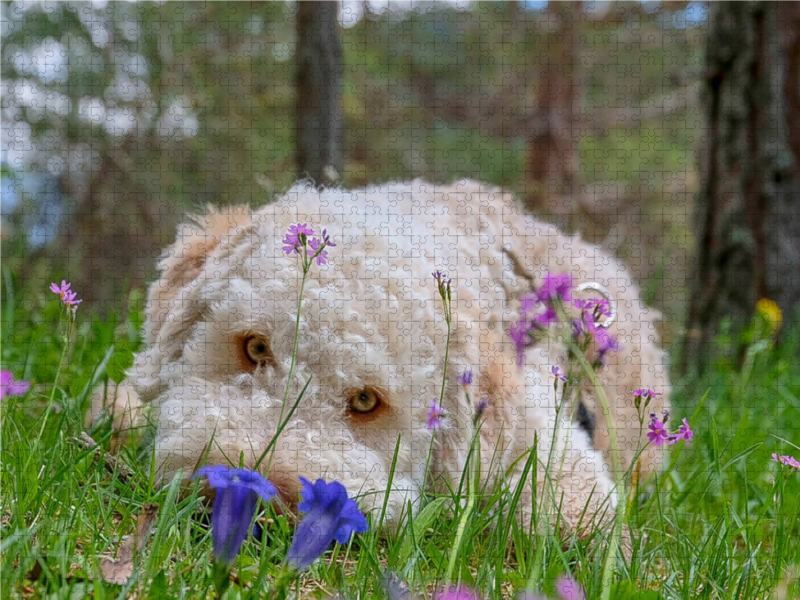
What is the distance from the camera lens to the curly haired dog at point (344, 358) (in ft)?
5.38

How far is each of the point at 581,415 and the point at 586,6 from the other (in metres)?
7.60

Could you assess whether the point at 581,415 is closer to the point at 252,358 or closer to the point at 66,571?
the point at 252,358

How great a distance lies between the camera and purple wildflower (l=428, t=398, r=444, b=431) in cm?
153

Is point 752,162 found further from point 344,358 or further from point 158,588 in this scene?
point 158,588

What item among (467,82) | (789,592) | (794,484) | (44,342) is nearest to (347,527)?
(789,592)

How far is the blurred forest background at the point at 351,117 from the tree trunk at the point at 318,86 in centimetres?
5

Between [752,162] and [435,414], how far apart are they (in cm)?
325

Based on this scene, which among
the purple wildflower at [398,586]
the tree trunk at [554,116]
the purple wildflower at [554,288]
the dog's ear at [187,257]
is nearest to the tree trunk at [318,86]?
the dog's ear at [187,257]

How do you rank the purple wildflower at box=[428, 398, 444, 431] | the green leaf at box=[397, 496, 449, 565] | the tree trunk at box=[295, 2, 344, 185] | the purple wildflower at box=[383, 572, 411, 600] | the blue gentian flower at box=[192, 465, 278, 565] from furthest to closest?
the tree trunk at box=[295, 2, 344, 185] → the purple wildflower at box=[428, 398, 444, 431] → the green leaf at box=[397, 496, 449, 565] → the purple wildflower at box=[383, 572, 411, 600] → the blue gentian flower at box=[192, 465, 278, 565]

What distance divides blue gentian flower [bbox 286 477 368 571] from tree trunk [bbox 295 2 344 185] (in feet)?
11.7

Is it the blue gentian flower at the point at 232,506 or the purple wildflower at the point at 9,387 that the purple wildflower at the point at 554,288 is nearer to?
the blue gentian flower at the point at 232,506

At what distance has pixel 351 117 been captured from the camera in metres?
7.77

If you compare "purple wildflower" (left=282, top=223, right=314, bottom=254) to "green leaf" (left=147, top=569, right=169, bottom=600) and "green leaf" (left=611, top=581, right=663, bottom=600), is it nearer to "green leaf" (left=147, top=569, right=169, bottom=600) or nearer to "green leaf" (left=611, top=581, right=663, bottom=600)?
"green leaf" (left=147, top=569, right=169, bottom=600)

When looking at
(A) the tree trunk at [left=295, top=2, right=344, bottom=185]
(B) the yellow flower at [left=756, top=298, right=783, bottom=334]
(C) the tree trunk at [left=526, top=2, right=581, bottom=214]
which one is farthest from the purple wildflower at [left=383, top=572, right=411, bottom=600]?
(C) the tree trunk at [left=526, top=2, right=581, bottom=214]
